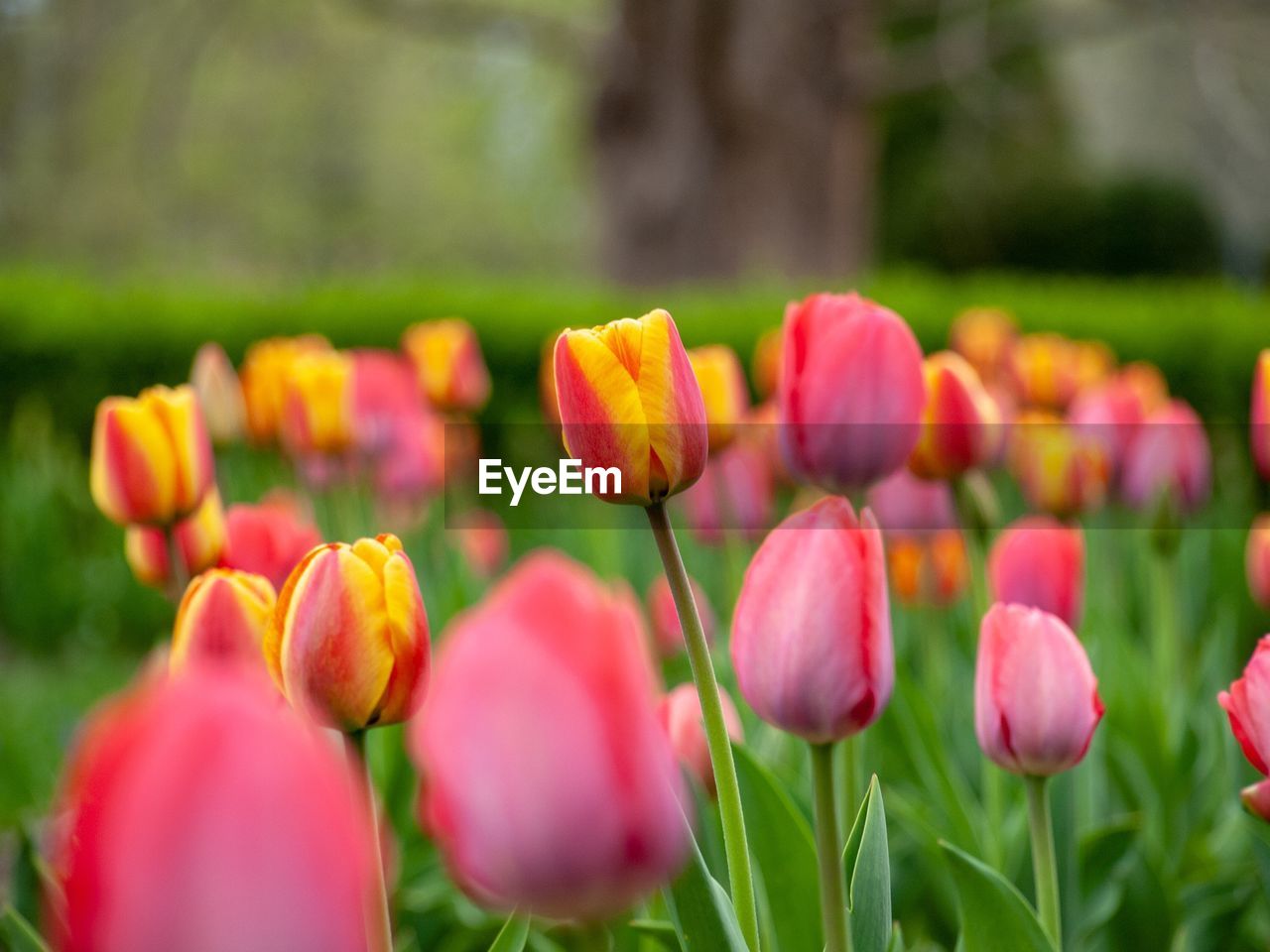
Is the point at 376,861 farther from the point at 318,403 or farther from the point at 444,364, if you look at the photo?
the point at 444,364

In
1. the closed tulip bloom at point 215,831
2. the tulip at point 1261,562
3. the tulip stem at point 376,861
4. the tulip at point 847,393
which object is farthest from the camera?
the tulip at point 1261,562

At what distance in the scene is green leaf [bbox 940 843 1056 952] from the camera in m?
0.83

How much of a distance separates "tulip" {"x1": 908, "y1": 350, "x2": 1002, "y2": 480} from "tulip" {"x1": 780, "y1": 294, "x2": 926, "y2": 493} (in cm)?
38

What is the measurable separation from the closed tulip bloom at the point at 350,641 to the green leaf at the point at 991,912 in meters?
0.36

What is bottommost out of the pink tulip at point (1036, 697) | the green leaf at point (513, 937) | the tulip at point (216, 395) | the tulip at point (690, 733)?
the green leaf at point (513, 937)

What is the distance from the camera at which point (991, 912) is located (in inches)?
33.6

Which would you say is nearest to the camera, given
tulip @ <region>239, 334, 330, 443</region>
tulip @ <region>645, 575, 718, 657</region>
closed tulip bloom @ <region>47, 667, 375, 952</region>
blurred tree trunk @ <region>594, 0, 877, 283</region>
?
closed tulip bloom @ <region>47, 667, 375, 952</region>

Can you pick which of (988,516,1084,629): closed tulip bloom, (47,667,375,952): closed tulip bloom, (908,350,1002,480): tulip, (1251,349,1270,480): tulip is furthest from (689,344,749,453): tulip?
(47,667,375,952): closed tulip bloom

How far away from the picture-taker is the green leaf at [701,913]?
2.38 ft

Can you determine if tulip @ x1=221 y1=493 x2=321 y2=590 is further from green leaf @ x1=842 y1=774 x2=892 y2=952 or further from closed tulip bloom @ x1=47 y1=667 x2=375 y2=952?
closed tulip bloom @ x1=47 y1=667 x2=375 y2=952

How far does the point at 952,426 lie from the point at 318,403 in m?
1.03

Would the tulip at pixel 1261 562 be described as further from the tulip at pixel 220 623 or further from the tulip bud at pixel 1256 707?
the tulip at pixel 220 623

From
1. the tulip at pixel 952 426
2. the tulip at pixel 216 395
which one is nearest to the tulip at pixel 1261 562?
the tulip at pixel 952 426

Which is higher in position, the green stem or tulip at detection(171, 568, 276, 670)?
tulip at detection(171, 568, 276, 670)
